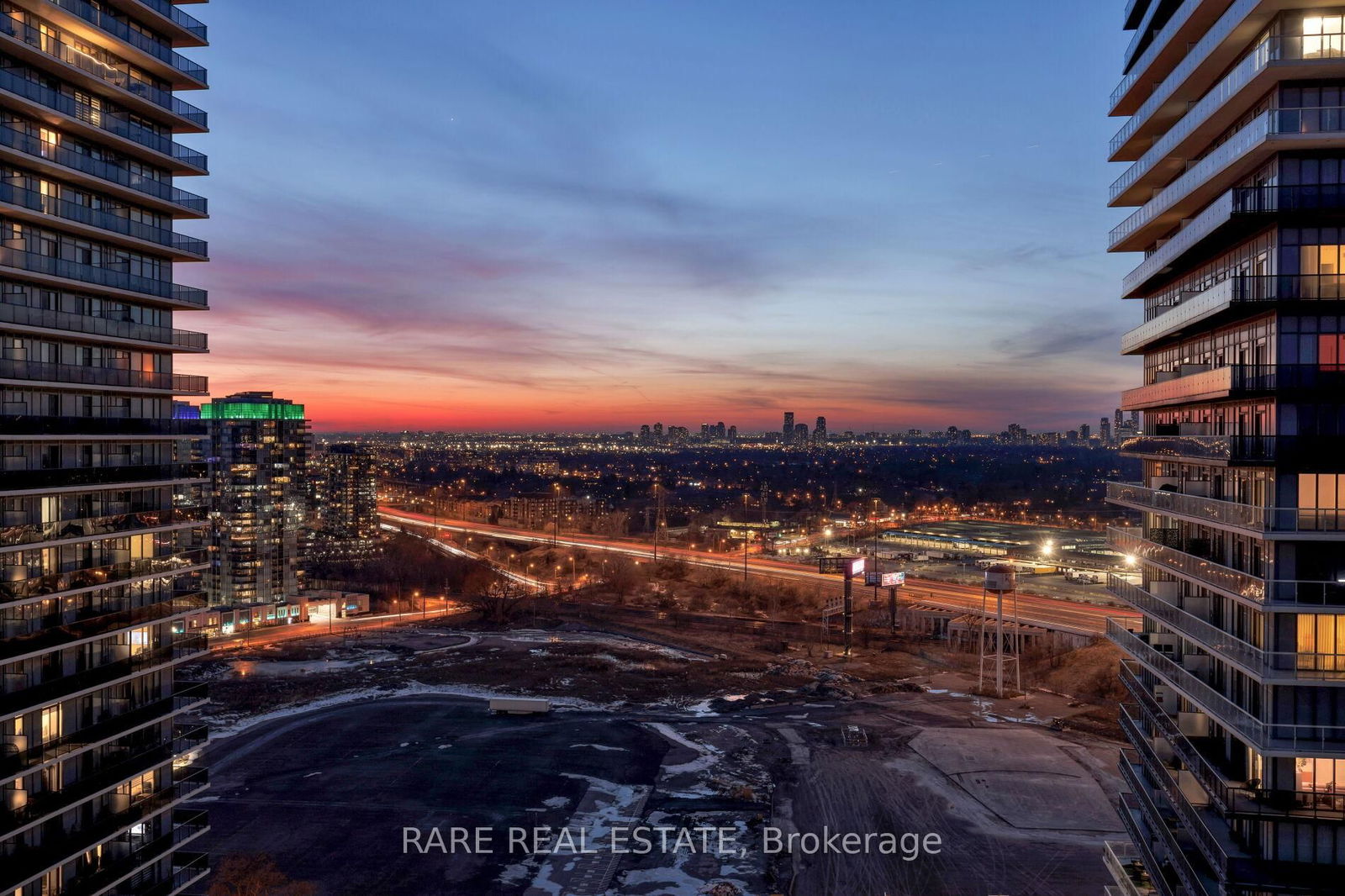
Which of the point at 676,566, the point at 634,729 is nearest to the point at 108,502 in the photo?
the point at 634,729

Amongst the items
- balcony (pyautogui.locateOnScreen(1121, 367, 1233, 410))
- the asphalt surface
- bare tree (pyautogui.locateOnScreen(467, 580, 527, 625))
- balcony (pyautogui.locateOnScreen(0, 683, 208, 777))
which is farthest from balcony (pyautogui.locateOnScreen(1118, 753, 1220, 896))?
bare tree (pyautogui.locateOnScreen(467, 580, 527, 625))

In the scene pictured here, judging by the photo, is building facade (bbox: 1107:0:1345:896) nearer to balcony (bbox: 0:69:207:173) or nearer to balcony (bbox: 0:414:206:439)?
balcony (bbox: 0:69:207:173)

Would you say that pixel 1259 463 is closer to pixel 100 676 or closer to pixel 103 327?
pixel 100 676

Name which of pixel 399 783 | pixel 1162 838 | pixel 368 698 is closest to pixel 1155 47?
pixel 1162 838

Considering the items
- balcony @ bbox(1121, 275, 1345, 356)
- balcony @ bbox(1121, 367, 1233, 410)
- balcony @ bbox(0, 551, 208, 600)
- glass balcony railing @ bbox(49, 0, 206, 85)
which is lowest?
balcony @ bbox(0, 551, 208, 600)

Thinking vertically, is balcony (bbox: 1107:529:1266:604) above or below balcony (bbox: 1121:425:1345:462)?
below

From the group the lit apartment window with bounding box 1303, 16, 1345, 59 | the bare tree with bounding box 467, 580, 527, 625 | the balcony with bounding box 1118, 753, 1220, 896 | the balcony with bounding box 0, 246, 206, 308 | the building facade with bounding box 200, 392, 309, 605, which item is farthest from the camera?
the building facade with bounding box 200, 392, 309, 605

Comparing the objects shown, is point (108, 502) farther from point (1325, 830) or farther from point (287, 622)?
point (287, 622)

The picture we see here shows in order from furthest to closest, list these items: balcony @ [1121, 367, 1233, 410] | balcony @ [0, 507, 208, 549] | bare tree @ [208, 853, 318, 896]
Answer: bare tree @ [208, 853, 318, 896]
balcony @ [0, 507, 208, 549]
balcony @ [1121, 367, 1233, 410]
